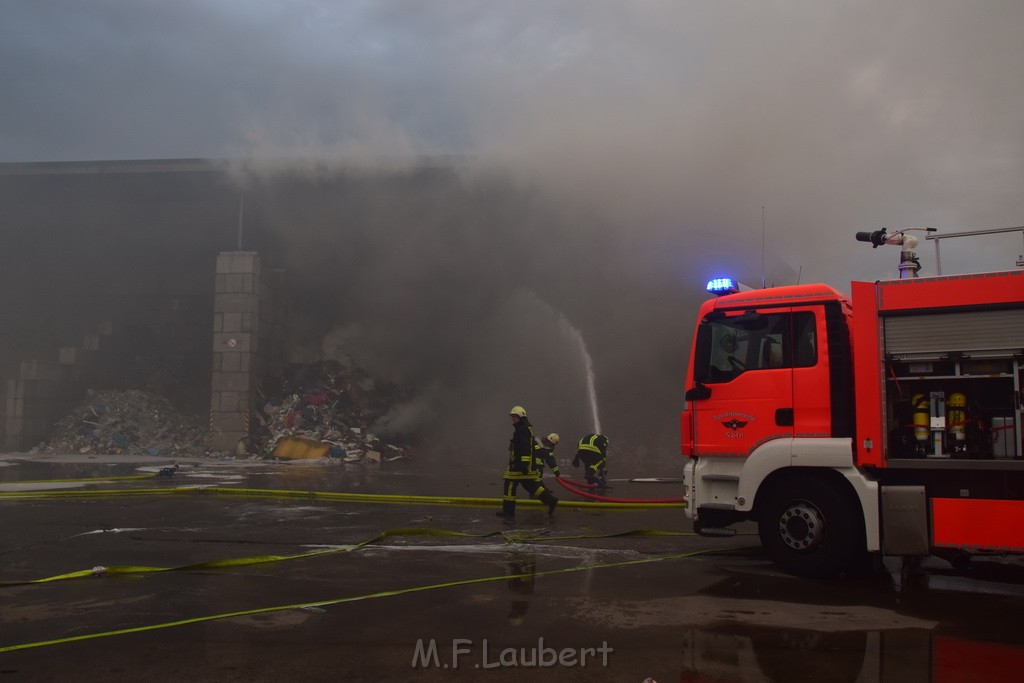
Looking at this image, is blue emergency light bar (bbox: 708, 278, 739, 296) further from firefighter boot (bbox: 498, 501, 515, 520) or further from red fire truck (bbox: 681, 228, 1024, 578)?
firefighter boot (bbox: 498, 501, 515, 520)

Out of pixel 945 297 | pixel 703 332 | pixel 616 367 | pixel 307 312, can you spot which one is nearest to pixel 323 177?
pixel 307 312

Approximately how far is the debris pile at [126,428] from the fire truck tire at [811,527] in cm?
1854

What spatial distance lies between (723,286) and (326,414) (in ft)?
57.4

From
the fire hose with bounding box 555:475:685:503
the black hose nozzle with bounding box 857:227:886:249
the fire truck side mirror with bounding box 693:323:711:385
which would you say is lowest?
the fire hose with bounding box 555:475:685:503

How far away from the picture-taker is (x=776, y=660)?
3.76 meters

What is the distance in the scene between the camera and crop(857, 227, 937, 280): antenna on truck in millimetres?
6031

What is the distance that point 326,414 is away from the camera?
72.2ft

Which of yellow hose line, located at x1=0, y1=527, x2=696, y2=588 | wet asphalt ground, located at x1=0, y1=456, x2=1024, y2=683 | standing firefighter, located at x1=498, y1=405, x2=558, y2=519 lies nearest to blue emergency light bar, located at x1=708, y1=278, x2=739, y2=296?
wet asphalt ground, located at x1=0, y1=456, x2=1024, y2=683

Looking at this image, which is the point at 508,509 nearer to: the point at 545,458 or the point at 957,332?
the point at 545,458

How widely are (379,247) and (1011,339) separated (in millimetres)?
20686

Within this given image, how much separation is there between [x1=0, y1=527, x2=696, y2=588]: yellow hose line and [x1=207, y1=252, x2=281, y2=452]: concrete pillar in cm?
1455

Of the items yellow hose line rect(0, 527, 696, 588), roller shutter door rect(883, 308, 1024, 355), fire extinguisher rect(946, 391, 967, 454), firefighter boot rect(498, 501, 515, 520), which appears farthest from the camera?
firefighter boot rect(498, 501, 515, 520)

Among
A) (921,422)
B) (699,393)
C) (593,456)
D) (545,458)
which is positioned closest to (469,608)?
(699,393)

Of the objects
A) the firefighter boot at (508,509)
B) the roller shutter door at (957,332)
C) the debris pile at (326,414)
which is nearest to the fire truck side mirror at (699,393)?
the roller shutter door at (957,332)
